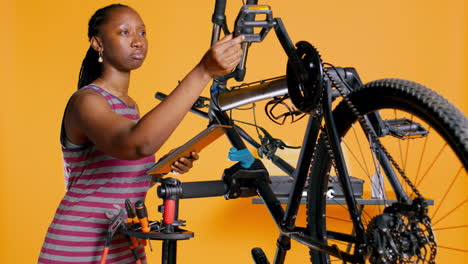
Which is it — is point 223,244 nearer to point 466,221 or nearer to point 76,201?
point 466,221

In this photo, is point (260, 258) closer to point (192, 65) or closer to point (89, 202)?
point (89, 202)

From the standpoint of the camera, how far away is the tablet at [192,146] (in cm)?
121

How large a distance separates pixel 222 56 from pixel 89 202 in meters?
0.60

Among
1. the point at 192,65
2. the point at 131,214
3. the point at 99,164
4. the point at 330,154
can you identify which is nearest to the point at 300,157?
the point at 330,154

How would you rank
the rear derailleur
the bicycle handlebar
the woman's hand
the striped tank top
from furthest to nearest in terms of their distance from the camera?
the striped tank top
the bicycle handlebar
the woman's hand
the rear derailleur

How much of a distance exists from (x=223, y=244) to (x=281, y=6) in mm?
1199

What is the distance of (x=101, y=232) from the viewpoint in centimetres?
151

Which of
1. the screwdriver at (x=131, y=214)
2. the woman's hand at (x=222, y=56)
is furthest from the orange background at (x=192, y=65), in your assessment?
the woman's hand at (x=222, y=56)

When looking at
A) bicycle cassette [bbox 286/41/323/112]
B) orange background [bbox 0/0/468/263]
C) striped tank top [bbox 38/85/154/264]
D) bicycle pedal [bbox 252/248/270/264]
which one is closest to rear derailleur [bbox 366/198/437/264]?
bicycle cassette [bbox 286/41/323/112]

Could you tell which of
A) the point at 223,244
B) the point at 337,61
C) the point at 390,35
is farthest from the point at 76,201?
the point at 390,35

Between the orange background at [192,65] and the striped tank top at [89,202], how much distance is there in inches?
57.8

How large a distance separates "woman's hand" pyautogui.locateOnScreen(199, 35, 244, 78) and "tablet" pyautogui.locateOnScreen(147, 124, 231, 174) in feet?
0.43

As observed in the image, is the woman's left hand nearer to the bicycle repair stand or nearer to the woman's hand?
the bicycle repair stand

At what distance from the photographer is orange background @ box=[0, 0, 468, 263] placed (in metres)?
2.98
